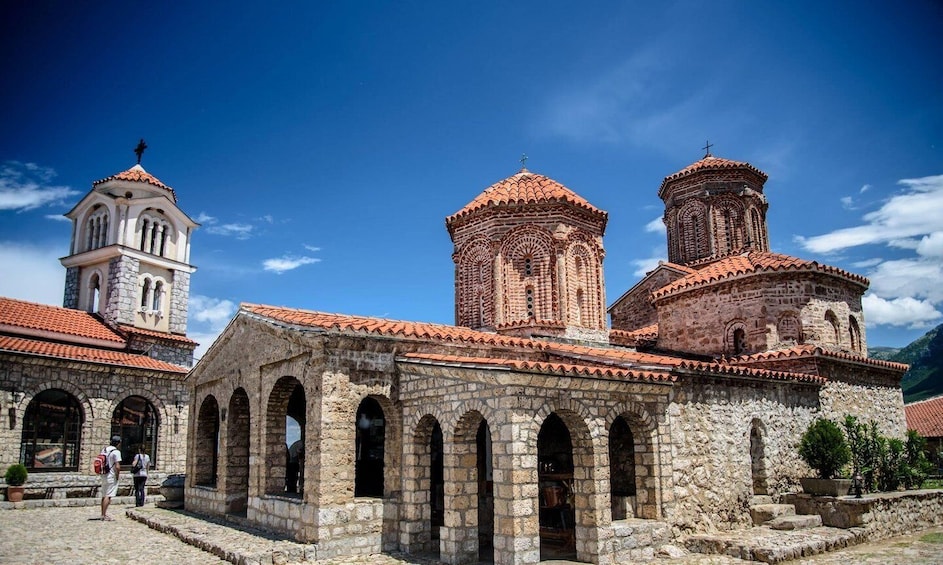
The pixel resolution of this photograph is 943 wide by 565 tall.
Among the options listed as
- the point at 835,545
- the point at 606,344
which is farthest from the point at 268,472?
the point at 835,545

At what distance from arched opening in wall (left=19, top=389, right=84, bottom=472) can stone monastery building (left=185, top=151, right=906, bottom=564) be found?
17.0ft

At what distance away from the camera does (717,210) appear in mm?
21453

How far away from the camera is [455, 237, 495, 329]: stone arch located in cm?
1545

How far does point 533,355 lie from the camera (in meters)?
12.4

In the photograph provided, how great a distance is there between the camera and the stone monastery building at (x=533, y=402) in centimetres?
942

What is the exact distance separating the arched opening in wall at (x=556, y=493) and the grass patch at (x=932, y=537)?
622cm

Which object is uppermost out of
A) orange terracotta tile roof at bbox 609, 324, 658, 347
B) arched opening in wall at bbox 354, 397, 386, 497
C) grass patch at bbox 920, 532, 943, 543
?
orange terracotta tile roof at bbox 609, 324, 658, 347

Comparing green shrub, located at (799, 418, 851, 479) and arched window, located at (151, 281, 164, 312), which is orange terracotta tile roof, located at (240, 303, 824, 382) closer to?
green shrub, located at (799, 418, 851, 479)

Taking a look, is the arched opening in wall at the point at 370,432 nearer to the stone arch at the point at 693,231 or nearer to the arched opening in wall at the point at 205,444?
the arched opening in wall at the point at 205,444

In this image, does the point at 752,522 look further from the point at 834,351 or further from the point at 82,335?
the point at 82,335

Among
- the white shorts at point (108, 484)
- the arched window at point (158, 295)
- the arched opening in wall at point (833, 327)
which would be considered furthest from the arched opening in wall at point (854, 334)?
the arched window at point (158, 295)

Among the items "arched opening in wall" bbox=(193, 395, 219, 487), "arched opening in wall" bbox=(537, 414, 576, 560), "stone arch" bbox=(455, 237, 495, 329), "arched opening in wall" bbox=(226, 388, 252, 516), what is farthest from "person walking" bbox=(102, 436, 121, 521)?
"arched opening in wall" bbox=(537, 414, 576, 560)

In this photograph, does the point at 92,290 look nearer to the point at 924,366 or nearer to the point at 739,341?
the point at 739,341

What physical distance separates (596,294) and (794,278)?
442cm
